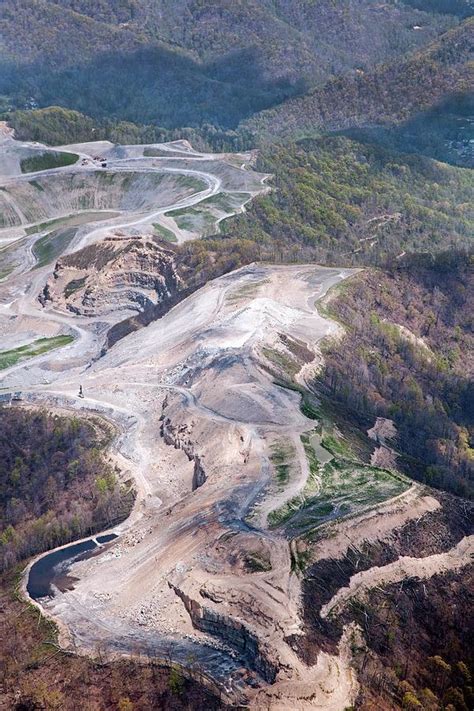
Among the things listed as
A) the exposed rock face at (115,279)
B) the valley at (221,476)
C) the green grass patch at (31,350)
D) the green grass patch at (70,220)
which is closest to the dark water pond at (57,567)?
the valley at (221,476)

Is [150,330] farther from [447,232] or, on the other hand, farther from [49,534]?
[447,232]

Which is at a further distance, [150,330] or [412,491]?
[150,330]

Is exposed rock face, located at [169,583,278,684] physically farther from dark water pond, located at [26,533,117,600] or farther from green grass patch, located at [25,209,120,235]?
green grass patch, located at [25,209,120,235]

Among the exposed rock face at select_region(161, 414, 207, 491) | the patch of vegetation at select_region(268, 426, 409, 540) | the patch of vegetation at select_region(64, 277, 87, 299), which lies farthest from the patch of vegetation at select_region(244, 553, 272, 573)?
the patch of vegetation at select_region(64, 277, 87, 299)

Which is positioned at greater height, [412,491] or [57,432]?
[412,491]

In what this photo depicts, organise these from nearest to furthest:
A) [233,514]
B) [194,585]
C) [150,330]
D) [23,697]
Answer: [23,697], [194,585], [233,514], [150,330]

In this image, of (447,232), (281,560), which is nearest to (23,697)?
(281,560)

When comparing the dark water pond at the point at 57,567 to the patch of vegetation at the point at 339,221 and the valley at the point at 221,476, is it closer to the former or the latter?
the valley at the point at 221,476

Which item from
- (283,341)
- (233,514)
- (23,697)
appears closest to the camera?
(23,697)

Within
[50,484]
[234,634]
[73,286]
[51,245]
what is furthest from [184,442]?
[51,245]
